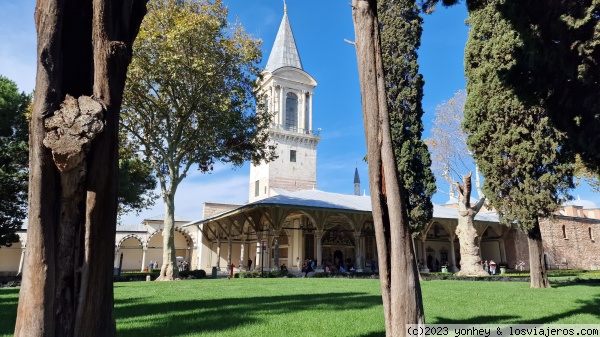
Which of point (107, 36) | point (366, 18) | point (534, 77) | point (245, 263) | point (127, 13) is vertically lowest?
point (245, 263)

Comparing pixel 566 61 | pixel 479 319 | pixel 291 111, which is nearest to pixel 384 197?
pixel 479 319

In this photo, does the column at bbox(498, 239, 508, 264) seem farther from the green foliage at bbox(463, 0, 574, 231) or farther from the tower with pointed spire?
the green foliage at bbox(463, 0, 574, 231)

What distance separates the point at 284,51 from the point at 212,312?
37532 mm

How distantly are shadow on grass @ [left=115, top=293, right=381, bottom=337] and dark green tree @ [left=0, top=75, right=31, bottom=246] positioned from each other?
1258cm

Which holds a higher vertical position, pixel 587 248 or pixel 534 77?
pixel 534 77

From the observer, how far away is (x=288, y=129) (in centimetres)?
3906

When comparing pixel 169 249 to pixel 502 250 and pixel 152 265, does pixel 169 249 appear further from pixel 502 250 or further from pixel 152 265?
pixel 502 250

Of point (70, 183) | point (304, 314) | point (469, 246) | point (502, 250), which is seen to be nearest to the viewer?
point (70, 183)

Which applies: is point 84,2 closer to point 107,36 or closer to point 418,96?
point 107,36

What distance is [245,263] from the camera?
31672mm

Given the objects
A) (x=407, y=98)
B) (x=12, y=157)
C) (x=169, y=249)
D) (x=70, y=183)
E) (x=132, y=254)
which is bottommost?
(x=132, y=254)

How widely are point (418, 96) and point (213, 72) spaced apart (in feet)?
26.8

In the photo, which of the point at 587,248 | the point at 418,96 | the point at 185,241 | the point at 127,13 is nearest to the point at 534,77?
the point at 127,13

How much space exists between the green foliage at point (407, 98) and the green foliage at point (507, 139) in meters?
3.92
